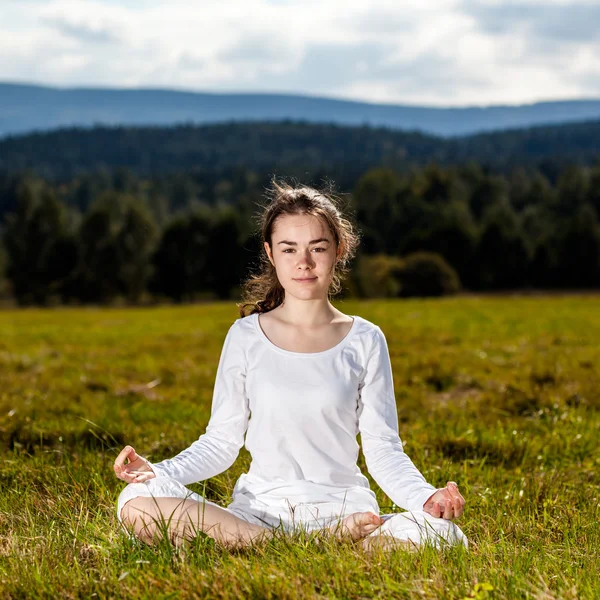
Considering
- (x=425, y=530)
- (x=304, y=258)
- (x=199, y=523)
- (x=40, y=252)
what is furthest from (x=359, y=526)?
(x=40, y=252)

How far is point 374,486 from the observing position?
4977 millimetres

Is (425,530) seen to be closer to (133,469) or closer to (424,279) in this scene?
(133,469)

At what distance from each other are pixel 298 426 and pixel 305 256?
2.67 ft

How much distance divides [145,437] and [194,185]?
17112cm

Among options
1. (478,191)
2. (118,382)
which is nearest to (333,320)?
(118,382)

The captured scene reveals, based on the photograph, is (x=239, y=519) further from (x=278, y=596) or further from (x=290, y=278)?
(x=290, y=278)

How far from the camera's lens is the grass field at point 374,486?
3045 mm

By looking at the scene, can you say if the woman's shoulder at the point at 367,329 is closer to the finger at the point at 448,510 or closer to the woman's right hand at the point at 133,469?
the finger at the point at 448,510

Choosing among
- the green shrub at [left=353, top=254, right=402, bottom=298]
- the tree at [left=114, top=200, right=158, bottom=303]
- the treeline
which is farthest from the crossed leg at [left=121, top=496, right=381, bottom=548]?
the tree at [left=114, top=200, right=158, bottom=303]

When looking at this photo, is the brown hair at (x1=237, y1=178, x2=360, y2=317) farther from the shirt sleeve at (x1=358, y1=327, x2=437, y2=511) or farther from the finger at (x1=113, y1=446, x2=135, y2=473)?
the finger at (x1=113, y1=446, x2=135, y2=473)

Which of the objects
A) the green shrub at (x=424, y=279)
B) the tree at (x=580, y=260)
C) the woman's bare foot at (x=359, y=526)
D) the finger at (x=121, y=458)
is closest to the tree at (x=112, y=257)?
the green shrub at (x=424, y=279)

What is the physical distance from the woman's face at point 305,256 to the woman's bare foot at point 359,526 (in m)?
1.07

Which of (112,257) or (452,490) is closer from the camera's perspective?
(452,490)

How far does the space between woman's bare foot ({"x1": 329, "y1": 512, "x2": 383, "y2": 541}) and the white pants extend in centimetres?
4
